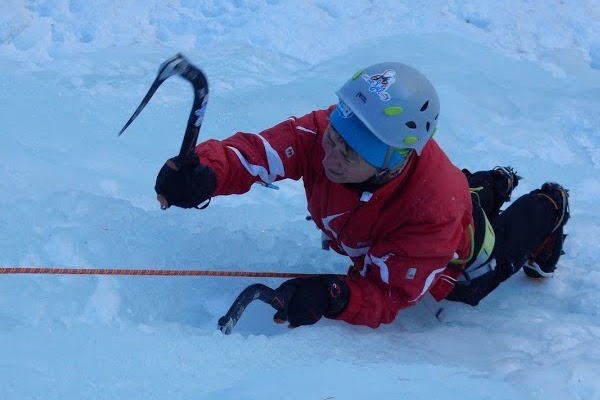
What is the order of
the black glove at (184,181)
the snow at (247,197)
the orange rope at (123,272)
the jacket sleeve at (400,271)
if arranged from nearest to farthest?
the snow at (247,197) → the orange rope at (123,272) → the black glove at (184,181) → the jacket sleeve at (400,271)

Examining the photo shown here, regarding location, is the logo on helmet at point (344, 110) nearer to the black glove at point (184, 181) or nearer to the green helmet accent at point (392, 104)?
the green helmet accent at point (392, 104)

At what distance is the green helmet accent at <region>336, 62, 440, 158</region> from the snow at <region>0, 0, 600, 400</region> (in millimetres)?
625

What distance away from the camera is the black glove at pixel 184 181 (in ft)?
6.79

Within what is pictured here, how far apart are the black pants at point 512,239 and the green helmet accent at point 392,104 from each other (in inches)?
31.9

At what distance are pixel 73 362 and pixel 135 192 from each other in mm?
1343

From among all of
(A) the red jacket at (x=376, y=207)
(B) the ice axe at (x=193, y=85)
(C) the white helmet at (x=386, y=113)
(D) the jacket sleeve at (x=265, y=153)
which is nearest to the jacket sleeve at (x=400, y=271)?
(A) the red jacket at (x=376, y=207)

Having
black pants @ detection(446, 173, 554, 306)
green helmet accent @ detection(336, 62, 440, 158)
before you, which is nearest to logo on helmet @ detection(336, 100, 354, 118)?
green helmet accent @ detection(336, 62, 440, 158)

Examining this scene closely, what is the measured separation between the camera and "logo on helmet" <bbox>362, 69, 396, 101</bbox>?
6.59 ft

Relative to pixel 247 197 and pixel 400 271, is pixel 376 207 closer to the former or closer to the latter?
pixel 400 271

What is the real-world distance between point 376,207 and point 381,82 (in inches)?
16.6

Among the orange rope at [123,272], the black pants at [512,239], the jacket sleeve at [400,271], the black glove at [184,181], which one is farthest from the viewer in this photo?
the black pants at [512,239]

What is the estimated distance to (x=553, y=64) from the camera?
462cm

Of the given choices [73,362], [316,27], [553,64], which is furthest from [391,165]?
[553,64]

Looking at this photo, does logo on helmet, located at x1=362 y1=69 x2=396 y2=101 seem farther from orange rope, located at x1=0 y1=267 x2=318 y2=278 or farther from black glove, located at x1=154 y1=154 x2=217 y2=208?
orange rope, located at x1=0 y1=267 x2=318 y2=278
